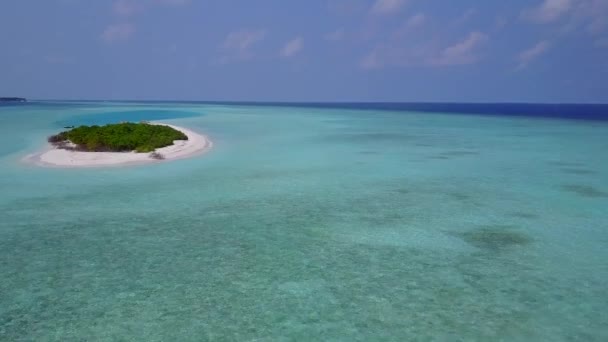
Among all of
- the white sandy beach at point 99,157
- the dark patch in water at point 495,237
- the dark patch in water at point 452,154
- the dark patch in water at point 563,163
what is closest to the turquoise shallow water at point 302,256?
the dark patch in water at point 495,237

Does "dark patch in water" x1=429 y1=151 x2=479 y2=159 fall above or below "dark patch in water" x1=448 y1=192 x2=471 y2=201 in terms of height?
above

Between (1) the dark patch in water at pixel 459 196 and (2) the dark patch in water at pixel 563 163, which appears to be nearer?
(1) the dark patch in water at pixel 459 196

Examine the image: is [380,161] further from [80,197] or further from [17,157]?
[17,157]

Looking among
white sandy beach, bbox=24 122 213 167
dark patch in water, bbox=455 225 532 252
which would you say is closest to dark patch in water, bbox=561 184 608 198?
dark patch in water, bbox=455 225 532 252

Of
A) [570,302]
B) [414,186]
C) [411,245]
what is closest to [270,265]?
[411,245]

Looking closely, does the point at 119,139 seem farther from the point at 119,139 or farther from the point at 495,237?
the point at 495,237

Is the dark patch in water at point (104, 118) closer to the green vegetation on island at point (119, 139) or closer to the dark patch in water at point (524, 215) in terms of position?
the green vegetation on island at point (119, 139)

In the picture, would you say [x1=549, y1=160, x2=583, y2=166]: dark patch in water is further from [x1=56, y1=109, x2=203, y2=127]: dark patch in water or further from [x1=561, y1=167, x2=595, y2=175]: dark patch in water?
[x1=56, y1=109, x2=203, y2=127]: dark patch in water
